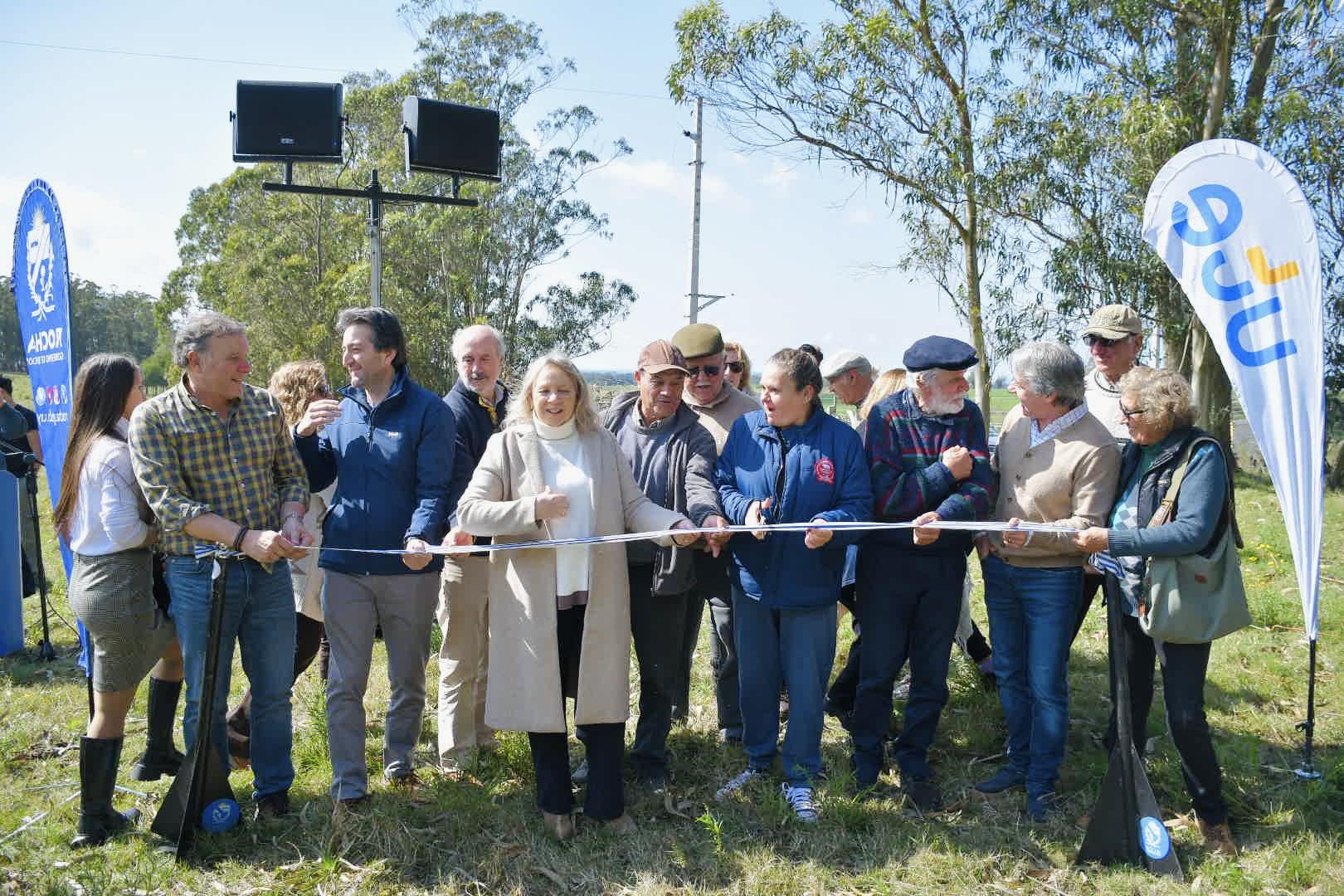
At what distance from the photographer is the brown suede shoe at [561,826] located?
11.5ft

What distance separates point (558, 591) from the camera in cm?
349

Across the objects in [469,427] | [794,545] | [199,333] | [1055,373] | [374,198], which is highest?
[374,198]

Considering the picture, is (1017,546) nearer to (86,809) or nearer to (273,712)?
(273,712)

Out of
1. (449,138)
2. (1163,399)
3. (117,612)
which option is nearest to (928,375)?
(1163,399)

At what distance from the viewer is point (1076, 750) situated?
13.9 ft

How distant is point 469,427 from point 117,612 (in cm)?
153

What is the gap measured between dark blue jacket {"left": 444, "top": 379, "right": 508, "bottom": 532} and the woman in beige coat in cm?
59

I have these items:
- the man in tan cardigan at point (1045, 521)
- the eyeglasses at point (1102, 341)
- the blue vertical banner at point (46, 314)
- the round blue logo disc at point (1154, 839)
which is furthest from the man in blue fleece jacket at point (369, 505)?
the eyeglasses at point (1102, 341)

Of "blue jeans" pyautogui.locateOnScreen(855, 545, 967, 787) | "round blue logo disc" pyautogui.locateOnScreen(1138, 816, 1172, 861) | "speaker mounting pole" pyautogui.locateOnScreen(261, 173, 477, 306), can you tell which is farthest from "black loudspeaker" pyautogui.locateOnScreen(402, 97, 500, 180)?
"round blue logo disc" pyautogui.locateOnScreen(1138, 816, 1172, 861)

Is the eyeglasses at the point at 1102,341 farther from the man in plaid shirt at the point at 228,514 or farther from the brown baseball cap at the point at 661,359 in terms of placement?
the man in plaid shirt at the point at 228,514

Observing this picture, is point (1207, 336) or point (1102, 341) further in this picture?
point (1207, 336)

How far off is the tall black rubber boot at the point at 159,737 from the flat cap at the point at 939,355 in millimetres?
3371

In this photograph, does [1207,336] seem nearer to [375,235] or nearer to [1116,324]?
[1116,324]

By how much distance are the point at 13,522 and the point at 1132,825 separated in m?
6.41
